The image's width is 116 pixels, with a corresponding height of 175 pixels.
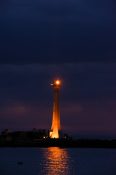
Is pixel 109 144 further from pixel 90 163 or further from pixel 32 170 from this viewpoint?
pixel 32 170

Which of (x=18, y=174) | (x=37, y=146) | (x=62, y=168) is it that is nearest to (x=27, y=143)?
(x=37, y=146)

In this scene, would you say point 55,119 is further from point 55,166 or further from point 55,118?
point 55,166

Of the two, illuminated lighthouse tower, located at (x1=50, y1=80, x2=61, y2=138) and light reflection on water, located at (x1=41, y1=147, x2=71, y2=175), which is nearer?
light reflection on water, located at (x1=41, y1=147, x2=71, y2=175)

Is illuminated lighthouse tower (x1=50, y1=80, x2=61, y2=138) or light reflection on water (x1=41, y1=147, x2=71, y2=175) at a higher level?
illuminated lighthouse tower (x1=50, y1=80, x2=61, y2=138)

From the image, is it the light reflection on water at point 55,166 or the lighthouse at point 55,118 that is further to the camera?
the lighthouse at point 55,118

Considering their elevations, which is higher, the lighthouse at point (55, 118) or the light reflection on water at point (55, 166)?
the lighthouse at point (55, 118)

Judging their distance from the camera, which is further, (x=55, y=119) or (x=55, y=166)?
(x=55, y=119)

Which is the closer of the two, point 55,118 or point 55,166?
point 55,166

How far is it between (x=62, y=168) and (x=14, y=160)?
559 inches

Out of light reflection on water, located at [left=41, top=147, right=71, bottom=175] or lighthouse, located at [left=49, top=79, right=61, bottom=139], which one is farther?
lighthouse, located at [left=49, top=79, right=61, bottom=139]

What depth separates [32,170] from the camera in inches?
2579

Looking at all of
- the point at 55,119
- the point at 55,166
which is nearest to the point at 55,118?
the point at 55,119

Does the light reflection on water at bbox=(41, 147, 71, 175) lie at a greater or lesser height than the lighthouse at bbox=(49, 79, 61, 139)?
lesser

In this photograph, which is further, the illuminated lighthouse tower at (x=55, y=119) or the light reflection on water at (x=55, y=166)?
the illuminated lighthouse tower at (x=55, y=119)
